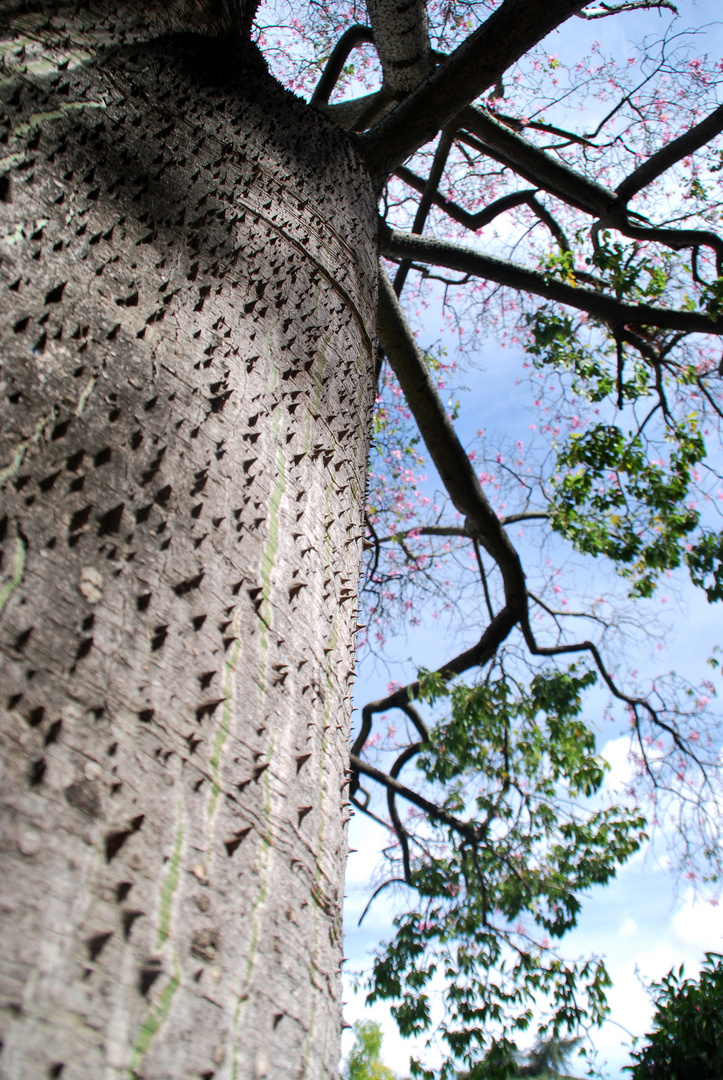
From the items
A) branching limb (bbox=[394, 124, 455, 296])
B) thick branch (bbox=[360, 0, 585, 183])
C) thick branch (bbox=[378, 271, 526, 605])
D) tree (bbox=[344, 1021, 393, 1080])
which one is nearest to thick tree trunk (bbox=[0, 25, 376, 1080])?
A: thick branch (bbox=[360, 0, 585, 183])

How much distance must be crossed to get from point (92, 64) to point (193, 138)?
0.75ft

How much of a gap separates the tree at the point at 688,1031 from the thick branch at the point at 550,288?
13.1ft

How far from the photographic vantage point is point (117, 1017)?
474mm

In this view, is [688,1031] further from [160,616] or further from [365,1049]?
[365,1049]

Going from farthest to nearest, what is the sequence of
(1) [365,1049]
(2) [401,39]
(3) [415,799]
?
1. (1) [365,1049]
2. (3) [415,799]
3. (2) [401,39]

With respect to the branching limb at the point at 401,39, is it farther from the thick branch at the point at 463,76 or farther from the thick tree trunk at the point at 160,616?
the thick tree trunk at the point at 160,616

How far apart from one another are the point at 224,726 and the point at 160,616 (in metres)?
0.13

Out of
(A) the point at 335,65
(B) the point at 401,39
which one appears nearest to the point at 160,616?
(B) the point at 401,39

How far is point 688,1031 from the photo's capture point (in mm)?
4367

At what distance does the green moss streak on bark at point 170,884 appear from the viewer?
532mm

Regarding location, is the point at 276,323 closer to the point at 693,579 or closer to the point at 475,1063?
the point at 693,579

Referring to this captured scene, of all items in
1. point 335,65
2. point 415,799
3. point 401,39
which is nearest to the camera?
point 401,39

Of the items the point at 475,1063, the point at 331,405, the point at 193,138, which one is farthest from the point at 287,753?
the point at 475,1063

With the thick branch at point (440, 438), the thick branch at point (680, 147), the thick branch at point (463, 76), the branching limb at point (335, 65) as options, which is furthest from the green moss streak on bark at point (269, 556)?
the branching limb at point (335, 65)
